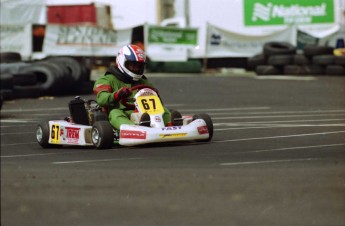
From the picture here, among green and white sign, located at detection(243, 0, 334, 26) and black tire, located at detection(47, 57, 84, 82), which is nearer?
black tire, located at detection(47, 57, 84, 82)

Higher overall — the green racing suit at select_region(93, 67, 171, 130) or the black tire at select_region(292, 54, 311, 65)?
the green racing suit at select_region(93, 67, 171, 130)

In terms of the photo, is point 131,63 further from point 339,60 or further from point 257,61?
point 257,61

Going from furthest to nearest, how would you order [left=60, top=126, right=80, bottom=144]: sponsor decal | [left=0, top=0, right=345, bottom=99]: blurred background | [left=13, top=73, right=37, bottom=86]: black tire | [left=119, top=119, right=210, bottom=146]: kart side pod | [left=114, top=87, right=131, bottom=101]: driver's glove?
[left=0, top=0, right=345, bottom=99]: blurred background < [left=13, top=73, right=37, bottom=86]: black tire < [left=60, top=126, right=80, bottom=144]: sponsor decal < [left=114, top=87, right=131, bottom=101]: driver's glove < [left=119, top=119, right=210, bottom=146]: kart side pod

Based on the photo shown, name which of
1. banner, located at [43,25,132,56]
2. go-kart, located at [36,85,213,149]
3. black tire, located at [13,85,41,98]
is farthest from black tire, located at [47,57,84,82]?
A: go-kart, located at [36,85,213,149]

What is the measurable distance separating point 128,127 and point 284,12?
750 inches

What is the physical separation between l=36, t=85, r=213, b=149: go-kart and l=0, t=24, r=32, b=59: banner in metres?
15.6

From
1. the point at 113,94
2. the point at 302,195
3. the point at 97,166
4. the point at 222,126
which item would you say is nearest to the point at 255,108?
the point at 222,126

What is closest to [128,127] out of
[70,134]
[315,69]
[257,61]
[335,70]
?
[70,134]

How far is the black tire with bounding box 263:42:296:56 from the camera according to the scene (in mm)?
22469

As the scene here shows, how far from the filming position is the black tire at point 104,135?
26.6ft

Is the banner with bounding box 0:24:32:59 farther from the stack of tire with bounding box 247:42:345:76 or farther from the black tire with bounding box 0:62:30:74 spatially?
the black tire with bounding box 0:62:30:74

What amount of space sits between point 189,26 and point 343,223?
22.5m

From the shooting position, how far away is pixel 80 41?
24.5m

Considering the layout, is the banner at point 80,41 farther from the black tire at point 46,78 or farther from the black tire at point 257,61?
the black tire at point 46,78
